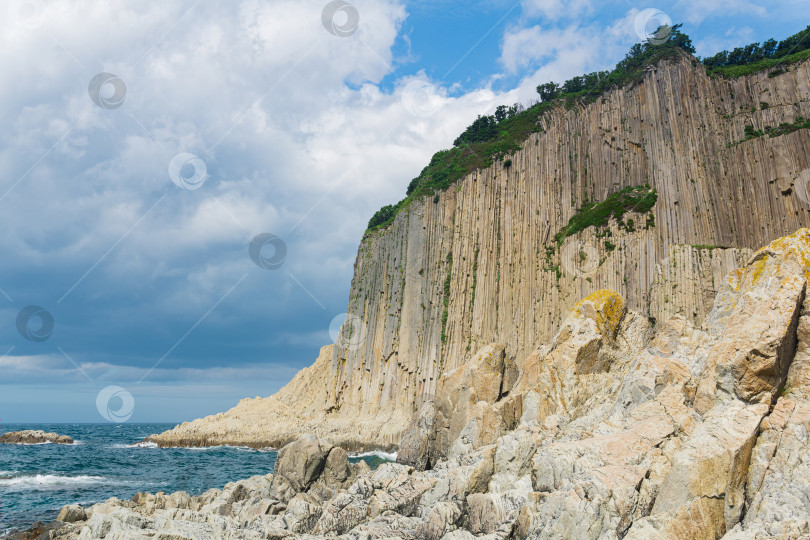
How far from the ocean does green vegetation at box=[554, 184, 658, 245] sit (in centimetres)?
2217

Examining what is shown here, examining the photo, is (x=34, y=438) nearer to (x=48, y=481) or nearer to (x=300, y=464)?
(x=48, y=481)

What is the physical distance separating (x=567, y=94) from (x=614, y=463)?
171ft

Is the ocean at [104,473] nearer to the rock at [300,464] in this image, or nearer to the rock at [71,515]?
the rock at [71,515]

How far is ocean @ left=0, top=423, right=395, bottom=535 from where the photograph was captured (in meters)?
25.8

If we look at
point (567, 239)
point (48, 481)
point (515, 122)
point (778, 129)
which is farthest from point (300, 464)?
point (515, 122)

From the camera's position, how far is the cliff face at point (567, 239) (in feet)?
129

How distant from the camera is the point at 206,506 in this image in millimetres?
20375

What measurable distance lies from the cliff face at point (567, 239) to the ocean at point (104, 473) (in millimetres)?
9538

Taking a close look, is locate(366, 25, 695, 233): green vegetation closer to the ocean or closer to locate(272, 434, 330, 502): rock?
the ocean

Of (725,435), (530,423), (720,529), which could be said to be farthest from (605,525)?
(530,423)

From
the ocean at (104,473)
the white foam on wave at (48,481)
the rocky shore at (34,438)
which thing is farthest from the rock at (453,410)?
the rocky shore at (34,438)

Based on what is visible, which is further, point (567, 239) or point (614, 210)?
point (567, 239)

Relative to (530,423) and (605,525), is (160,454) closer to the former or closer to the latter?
(530,423)

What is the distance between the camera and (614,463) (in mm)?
12242
